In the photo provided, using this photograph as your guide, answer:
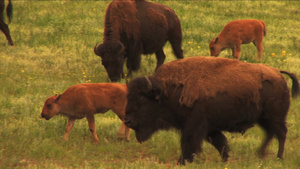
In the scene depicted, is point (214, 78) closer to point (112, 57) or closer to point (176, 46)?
point (112, 57)

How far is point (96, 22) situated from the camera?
19016mm

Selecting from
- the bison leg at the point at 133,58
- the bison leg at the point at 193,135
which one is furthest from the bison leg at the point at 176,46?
the bison leg at the point at 193,135

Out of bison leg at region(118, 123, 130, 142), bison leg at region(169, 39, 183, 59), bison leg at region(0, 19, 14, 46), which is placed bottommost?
bison leg at region(0, 19, 14, 46)

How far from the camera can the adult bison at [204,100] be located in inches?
274

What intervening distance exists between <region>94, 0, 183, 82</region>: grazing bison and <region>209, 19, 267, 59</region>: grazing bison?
57.3 inches

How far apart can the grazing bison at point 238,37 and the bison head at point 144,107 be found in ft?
25.9

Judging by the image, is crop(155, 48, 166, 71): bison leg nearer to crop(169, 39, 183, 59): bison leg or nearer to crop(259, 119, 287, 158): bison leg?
crop(169, 39, 183, 59): bison leg

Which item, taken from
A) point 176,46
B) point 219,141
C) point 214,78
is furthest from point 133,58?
point 214,78

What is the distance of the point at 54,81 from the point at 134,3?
9.66 ft

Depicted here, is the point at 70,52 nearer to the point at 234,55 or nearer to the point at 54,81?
the point at 54,81

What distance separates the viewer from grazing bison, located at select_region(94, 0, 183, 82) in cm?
1205

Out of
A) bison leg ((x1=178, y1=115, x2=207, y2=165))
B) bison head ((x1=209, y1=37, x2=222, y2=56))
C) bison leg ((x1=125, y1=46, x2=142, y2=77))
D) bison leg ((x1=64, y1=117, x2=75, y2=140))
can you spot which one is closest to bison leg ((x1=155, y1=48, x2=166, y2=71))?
bison leg ((x1=125, y1=46, x2=142, y2=77))

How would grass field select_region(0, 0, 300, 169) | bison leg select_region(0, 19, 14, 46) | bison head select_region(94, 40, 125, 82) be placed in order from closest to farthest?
grass field select_region(0, 0, 300, 169), bison head select_region(94, 40, 125, 82), bison leg select_region(0, 19, 14, 46)

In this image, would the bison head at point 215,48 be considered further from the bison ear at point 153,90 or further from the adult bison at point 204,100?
the bison ear at point 153,90
